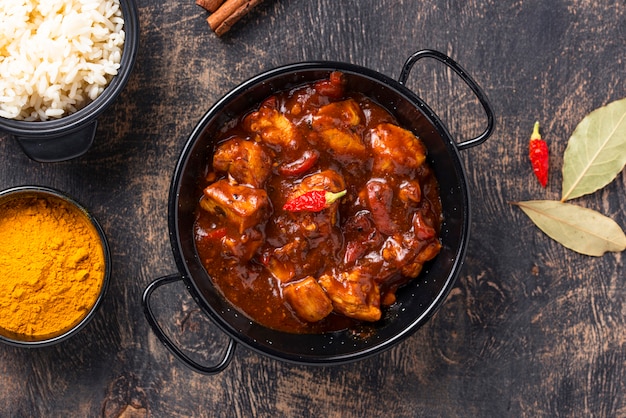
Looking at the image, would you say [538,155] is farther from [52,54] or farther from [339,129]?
[52,54]

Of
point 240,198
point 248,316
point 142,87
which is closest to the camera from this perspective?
point 240,198

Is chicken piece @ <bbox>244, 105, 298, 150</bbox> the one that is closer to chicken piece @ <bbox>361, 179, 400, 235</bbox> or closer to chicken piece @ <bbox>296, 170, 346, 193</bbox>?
chicken piece @ <bbox>296, 170, 346, 193</bbox>

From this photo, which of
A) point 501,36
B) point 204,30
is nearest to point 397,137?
point 501,36

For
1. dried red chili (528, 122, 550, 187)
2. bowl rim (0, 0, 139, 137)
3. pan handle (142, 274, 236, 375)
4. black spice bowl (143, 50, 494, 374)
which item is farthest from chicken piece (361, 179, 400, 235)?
bowl rim (0, 0, 139, 137)

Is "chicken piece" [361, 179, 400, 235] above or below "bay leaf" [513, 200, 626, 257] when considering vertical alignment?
above

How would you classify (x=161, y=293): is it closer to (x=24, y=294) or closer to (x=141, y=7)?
(x=24, y=294)

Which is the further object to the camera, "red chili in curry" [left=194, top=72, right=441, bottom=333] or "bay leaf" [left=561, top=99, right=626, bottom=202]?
"bay leaf" [left=561, top=99, right=626, bottom=202]

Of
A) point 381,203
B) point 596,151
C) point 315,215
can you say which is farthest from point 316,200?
point 596,151
